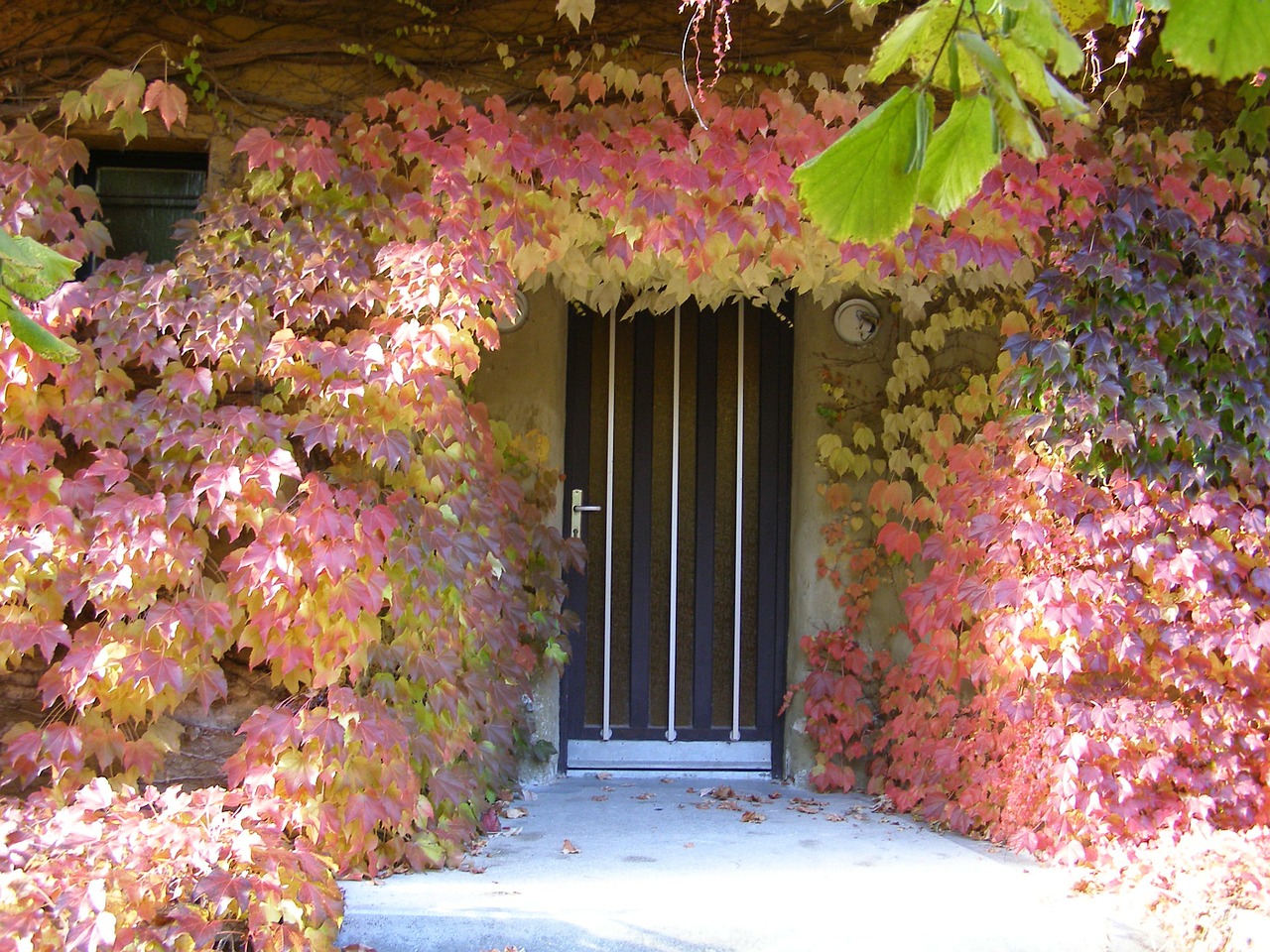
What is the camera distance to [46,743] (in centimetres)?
286

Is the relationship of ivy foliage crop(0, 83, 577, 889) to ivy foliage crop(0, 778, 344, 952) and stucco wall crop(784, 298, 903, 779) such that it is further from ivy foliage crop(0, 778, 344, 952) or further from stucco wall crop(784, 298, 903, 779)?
stucco wall crop(784, 298, 903, 779)

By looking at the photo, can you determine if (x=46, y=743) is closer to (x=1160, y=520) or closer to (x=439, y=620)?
(x=439, y=620)

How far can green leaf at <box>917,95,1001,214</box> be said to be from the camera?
1.10m

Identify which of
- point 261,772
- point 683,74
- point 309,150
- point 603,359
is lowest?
point 261,772

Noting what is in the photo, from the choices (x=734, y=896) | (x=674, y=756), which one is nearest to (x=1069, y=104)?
(x=734, y=896)

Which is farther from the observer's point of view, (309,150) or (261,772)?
(309,150)

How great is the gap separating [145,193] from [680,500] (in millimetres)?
2417

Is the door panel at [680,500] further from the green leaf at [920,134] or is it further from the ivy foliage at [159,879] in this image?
the green leaf at [920,134]

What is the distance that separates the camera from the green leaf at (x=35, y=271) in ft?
4.64

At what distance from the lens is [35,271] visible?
4.84 feet

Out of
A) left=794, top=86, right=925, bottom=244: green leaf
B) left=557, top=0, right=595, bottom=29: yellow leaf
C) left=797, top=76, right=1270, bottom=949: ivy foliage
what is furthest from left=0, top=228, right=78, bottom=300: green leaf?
left=797, top=76, right=1270, bottom=949: ivy foliage

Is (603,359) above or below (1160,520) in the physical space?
above

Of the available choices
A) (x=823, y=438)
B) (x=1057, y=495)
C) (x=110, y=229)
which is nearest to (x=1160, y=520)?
(x=1057, y=495)

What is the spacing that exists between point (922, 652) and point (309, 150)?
110 inches
